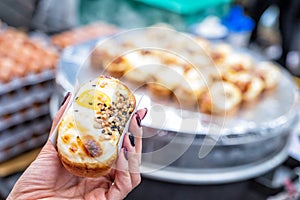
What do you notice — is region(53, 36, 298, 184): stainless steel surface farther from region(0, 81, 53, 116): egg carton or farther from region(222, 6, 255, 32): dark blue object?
region(222, 6, 255, 32): dark blue object

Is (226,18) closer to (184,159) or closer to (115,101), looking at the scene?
(184,159)

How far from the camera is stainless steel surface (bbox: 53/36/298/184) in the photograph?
1.29 m

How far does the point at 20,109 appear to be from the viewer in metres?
1.92

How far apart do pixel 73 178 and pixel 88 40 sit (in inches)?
48.8

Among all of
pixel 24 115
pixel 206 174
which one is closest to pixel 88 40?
pixel 24 115

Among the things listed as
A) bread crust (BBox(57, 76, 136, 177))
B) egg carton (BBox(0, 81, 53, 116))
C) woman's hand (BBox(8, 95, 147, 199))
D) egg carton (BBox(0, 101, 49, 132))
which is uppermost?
bread crust (BBox(57, 76, 136, 177))

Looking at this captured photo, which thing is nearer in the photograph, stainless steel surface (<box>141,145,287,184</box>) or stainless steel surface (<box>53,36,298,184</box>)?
stainless steel surface (<box>53,36,298,184</box>)

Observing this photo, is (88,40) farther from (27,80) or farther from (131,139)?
(131,139)

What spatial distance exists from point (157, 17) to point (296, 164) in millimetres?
1725

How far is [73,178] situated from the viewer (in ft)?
3.12

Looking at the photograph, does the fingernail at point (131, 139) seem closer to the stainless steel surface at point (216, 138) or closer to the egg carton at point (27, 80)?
the stainless steel surface at point (216, 138)

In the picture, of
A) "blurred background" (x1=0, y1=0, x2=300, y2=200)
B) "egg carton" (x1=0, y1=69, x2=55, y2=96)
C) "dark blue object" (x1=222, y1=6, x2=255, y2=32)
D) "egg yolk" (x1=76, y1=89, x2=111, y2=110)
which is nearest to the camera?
"egg yolk" (x1=76, y1=89, x2=111, y2=110)

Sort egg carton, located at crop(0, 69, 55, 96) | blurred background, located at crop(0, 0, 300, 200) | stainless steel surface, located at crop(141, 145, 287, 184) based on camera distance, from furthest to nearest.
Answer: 1. egg carton, located at crop(0, 69, 55, 96)
2. blurred background, located at crop(0, 0, 300, 200)
3. stainless steel surface, located at crop(141, 145, 287, 184)

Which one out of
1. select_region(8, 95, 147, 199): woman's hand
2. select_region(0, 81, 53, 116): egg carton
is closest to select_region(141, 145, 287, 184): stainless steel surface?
select_region(8, 95, 147, 199): woman's hand
